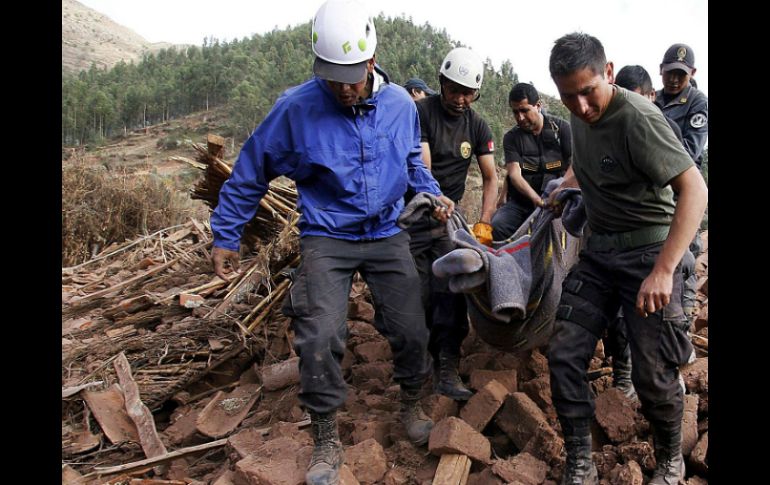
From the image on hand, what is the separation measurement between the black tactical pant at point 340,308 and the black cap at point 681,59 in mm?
2722

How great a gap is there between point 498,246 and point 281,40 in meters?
54.8

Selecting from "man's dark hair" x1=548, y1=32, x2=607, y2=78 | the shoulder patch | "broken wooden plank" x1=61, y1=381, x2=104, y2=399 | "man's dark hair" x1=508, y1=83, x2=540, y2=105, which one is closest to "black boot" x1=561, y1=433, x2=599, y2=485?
"man's dark hair" x1=548, y1=32, x2=607, y2=78

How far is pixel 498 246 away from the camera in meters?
3.81

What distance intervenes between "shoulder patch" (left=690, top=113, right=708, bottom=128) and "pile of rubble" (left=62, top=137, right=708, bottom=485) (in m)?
1.51

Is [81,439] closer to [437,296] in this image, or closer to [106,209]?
[437,296]

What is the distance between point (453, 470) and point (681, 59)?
357 cm

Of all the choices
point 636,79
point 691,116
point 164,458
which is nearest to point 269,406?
point 164,458

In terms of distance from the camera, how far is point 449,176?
4422 mm

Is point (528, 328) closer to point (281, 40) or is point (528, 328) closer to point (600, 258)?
point (600, 258)

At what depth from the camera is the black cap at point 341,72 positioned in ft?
9.71

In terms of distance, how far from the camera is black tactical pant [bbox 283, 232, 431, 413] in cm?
298

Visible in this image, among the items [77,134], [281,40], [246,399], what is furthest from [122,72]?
[246,399]

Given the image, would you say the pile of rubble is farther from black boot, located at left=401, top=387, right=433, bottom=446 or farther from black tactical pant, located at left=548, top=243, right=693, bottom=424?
black tactical pant, located at left=548, top=243, right=693, bottom=424
